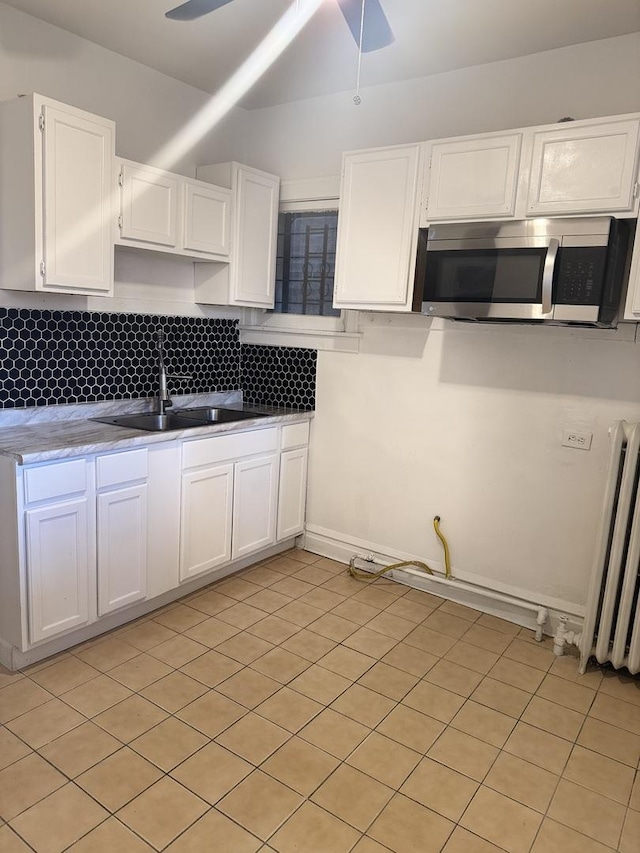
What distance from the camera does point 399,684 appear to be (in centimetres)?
245

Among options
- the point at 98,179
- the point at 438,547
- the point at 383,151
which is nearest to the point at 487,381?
the point at 438,547

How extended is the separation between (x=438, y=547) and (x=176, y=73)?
2.92 meters

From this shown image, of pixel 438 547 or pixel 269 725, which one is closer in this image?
pixel 269 725

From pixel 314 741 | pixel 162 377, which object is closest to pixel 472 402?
pixel 162 377

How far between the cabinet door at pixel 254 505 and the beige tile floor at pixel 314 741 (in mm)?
428

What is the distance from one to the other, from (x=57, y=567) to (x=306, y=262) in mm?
2287

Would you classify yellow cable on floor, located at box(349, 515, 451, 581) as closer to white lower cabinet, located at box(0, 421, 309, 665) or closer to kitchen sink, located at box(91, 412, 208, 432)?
white lower cabinet, located at box(0, 421, 309, 665)

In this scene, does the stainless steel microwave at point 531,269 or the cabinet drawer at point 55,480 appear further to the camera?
the stainless steel microwave at point 531,269

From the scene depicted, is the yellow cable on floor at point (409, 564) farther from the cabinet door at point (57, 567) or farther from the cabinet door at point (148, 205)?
the cabinet door at point (148, 205)

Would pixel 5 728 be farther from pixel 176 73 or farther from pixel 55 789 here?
pixel 176 73

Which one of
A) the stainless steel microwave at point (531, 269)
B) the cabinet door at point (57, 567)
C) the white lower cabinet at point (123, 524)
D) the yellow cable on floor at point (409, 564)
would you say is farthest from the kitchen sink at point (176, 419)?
the stainless steel microwave at point (531, 269)

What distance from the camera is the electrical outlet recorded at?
109 inches

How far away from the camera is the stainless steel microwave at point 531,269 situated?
2330mm

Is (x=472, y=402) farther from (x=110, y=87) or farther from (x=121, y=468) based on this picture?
(x=110, y=87)
